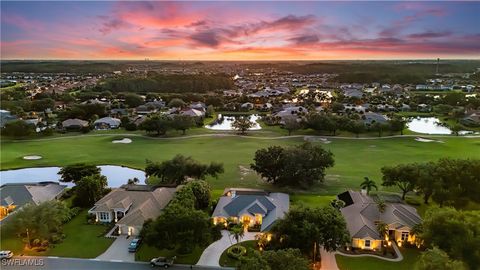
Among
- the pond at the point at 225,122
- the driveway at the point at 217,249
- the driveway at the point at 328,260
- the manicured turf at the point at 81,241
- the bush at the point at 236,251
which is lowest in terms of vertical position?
the manicured turf at the point at 81,241

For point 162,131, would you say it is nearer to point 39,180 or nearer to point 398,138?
point 39,180

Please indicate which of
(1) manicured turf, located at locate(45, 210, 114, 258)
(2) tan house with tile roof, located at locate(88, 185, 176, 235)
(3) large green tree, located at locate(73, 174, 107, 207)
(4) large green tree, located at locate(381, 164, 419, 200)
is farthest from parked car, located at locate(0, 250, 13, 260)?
(4) large green tree, located at locate(381, 164, 419, 200)

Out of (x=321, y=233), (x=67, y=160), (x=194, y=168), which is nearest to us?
(x=321, y=233)

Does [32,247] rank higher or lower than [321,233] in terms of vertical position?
lower

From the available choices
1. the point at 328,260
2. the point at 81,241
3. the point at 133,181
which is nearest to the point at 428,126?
the point at 328,260

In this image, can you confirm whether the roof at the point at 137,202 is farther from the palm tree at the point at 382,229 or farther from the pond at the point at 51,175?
the palm tree at the point at 382,229

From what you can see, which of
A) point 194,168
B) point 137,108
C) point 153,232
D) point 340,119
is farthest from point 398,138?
point 137,108

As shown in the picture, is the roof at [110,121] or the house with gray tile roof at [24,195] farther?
the roof at [110,121]

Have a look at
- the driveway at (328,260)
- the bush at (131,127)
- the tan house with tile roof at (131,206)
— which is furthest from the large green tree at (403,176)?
the bush at (131,127)
